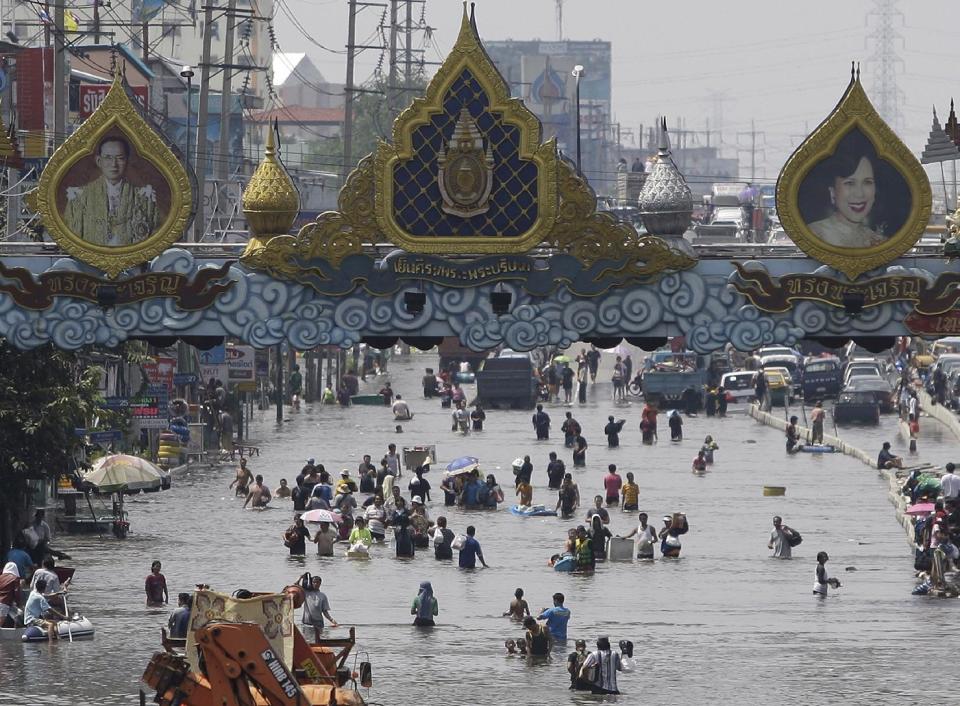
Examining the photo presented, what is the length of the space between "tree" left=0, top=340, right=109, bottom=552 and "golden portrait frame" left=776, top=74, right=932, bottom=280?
13.9 meters

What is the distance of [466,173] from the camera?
26828mm

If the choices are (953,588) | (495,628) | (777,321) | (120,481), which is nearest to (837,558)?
(953,588)

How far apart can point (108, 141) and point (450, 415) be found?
48.4 m

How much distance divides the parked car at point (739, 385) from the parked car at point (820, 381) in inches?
89.4

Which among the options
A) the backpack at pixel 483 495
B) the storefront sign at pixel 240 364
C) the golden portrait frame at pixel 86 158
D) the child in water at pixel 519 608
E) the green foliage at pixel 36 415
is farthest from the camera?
the storefront sign at pixel 240 364

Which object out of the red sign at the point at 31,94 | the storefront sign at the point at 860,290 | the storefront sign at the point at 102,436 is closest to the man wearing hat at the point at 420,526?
the storefront sign at the point at 102,436

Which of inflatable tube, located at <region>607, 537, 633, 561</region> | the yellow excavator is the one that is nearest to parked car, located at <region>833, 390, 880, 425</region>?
inflatable tube, located at <region>607, 537, 633, 561</region>

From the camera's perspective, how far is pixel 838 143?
26.9 meters

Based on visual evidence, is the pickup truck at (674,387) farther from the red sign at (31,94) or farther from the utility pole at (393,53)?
the utility pole at (393,53)

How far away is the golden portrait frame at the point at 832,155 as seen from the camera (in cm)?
2677

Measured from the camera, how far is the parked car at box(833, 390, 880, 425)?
234ft

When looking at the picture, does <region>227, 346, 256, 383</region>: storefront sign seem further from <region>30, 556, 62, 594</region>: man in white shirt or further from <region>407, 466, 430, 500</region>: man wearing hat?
<region>30, 556, 62, 594</region>: man in white shirt

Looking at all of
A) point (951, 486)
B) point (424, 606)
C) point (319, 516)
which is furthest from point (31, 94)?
point (424, 606)

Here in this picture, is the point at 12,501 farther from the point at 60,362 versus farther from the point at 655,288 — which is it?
the point at 655,288
